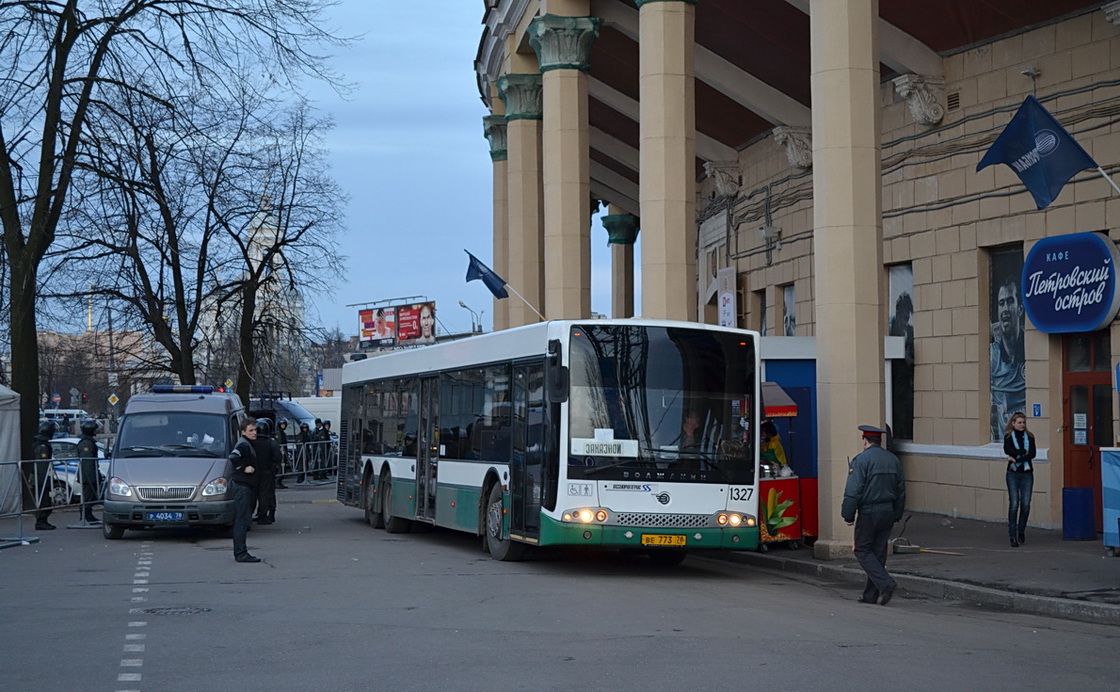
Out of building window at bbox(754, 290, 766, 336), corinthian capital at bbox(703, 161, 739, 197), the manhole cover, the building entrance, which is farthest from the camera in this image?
corinthian capital at bbox(703, 161, 739, 197)

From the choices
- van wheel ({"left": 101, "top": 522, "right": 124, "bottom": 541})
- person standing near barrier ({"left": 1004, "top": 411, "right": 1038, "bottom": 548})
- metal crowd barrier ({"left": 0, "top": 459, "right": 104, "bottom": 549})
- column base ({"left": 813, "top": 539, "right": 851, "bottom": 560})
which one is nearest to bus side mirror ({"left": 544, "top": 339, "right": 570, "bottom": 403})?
column base ({"left": 813, "top": 539, "right": 851, "bottom": 560})

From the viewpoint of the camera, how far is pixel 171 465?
21.5 m

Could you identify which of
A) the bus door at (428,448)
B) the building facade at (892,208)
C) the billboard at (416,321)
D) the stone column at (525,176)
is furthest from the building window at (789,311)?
the billboard at (416,321)

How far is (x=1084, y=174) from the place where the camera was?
2075 centimetres

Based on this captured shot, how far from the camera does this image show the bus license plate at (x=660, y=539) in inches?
632

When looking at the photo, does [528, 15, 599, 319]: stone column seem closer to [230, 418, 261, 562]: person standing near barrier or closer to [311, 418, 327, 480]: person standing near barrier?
[230, 418, 261, 562]: person standing near barrier

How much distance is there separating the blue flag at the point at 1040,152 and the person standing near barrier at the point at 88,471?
16.5 metres

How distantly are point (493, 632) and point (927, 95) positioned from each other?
52.8 feet

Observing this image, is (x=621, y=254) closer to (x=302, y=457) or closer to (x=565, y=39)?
(x=302, y=457)

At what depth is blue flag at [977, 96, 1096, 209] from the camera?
17.1m

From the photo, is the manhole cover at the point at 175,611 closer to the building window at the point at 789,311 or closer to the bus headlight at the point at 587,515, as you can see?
the bus headlight at the point at 587,515

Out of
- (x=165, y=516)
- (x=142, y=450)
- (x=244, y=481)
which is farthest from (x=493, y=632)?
Result: (x=142, y=450)

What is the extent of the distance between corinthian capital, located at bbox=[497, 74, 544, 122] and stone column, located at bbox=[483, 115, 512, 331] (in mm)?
4906

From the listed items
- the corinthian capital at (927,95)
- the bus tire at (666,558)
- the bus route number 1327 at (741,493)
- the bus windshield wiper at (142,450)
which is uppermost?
the corinthian capital at (927,95)
